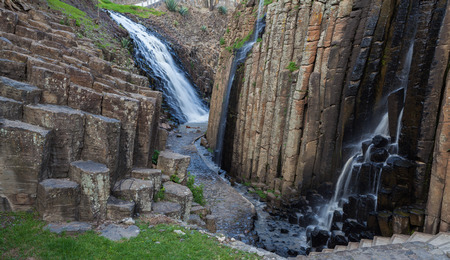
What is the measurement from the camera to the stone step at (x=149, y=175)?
1123 centimetres

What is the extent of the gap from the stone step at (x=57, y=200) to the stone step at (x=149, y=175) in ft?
8.23

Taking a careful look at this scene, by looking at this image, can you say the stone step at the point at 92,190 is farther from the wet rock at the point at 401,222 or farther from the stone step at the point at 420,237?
the wet rock at the point at 401,222

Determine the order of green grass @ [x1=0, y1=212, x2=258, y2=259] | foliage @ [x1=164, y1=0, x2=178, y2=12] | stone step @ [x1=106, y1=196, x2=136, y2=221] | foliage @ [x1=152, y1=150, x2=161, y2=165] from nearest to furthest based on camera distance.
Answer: green grass @ [x1=0, y1=212, x2=258, y2=259]
stone step @ [x1=106, y1=196, x2=136, y2=221]
foliage @ [x1=152, y1=150, x2=161, y2=165]
foliage @ [x1=164, y1=0, x2=178, y2=12]

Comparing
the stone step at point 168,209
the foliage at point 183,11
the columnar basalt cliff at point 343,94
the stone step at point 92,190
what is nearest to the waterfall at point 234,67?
the columnar basalt cliff at point 343,94

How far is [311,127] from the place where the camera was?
16312 millimetres

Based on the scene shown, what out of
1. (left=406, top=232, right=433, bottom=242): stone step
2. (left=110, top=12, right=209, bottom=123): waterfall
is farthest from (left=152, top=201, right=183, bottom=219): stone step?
(left=110, top=12, right=209, bottom=123): waterfall

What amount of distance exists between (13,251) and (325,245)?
37.9 ft

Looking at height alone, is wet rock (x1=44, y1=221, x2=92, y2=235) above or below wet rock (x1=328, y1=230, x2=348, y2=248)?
above

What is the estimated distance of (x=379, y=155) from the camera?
1299 cm

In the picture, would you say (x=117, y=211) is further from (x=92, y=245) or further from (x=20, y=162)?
(x=20, y=162)

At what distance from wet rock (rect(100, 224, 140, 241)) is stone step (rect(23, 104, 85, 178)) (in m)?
2.37

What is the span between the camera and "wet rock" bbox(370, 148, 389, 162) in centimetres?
1291

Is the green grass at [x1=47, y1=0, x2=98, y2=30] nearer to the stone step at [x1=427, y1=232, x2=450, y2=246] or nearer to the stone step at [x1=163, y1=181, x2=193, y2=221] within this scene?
the stone step at [x1=163, y1=181, x2=193, y2=221]

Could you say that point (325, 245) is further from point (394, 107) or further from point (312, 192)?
point (394, 107)
